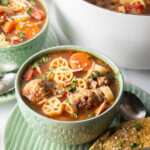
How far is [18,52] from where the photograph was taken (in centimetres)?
246

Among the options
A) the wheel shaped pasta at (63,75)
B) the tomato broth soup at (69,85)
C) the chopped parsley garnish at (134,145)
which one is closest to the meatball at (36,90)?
the tomato broth soup at (69,85)

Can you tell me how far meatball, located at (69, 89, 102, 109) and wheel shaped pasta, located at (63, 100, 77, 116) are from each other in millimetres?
30

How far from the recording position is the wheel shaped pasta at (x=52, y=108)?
1.90m

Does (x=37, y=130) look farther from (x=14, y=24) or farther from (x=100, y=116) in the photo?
(x=14, y=24)

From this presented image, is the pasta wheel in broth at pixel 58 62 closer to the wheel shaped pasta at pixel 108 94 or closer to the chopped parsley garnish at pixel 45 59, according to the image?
the chopped parsley garnish at pixel 45 59

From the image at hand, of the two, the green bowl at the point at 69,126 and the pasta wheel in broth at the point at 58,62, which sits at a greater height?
the pasta wheel in broth at the point at 58,62

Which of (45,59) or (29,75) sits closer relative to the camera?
(29,75)

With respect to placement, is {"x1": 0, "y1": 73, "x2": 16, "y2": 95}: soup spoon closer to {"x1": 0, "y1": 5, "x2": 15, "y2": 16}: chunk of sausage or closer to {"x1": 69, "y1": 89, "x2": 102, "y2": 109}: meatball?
{"x1": 0, "y1": 5, "x2": 15, "y2": 16}: chunk of sausage

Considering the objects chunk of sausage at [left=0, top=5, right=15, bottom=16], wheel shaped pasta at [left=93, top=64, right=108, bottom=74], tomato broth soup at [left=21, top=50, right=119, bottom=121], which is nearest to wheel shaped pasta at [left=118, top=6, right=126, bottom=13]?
tomato broth soup at [left=21, top=50, right=119, bottom=121]

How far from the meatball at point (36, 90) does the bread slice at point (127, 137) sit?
0.45 meters

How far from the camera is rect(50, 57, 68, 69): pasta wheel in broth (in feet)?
7.17

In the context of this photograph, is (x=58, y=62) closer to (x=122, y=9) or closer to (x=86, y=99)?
(x=86, y=99)

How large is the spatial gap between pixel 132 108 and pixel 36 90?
30.7 inches

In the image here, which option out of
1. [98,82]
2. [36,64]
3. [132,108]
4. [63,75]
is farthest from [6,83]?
[132,108]
